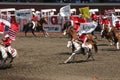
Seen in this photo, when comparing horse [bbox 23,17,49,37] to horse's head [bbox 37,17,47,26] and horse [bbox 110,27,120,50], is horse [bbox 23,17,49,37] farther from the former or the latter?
horse [bbox 110,27,120,50]

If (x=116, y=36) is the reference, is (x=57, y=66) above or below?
above

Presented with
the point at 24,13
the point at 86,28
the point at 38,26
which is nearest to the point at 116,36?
the point at 86,28

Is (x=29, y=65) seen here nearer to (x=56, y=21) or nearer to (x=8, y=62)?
(x=8, y=62)

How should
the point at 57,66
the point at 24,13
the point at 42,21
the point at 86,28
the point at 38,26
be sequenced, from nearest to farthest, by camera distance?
the point at 57,66
the point at 86,28
the point at 42,21
the point at 38,26
the point at 24,13

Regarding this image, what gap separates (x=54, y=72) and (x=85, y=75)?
1.42 meters

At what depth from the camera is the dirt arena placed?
1789 cm

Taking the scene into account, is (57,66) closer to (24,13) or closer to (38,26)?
(38,26)

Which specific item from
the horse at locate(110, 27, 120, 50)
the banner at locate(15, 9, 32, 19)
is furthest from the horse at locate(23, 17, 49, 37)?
the horse at locate(110, 27, 120, 50)

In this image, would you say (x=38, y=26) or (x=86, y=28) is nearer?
(x=86, y=28)

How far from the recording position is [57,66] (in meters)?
20.3

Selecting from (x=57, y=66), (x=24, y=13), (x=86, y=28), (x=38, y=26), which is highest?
(x=86, y=28)

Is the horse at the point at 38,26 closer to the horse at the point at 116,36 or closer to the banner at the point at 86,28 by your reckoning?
the horse at the point at 116,36

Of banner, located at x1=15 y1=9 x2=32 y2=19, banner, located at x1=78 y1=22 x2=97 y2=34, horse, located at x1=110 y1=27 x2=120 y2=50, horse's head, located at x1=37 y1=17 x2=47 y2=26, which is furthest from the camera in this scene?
banner, located at x1=15 y1=9 x2=32 y2=19

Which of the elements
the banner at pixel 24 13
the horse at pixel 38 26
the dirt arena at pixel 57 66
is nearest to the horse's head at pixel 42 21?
the horse at pixel 38 26
